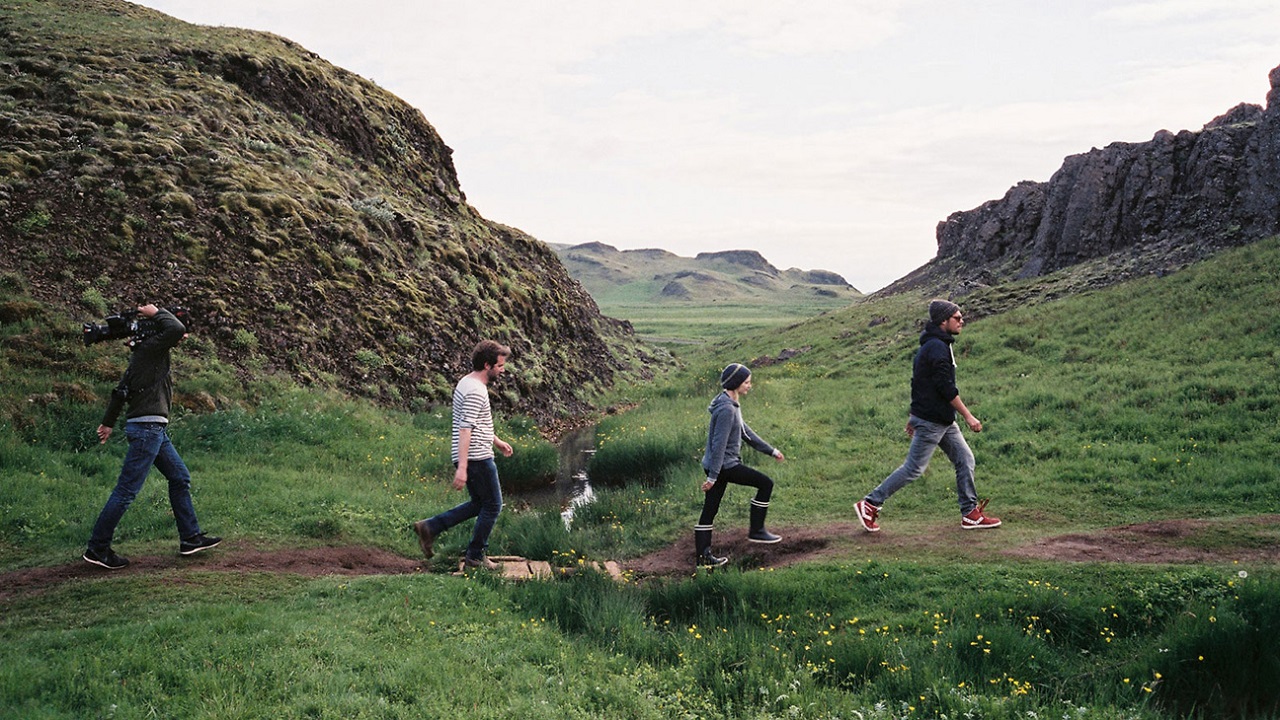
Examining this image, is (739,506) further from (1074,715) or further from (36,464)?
(36,464)

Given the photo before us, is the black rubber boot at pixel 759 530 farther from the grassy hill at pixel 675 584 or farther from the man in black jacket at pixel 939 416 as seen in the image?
the man in black jacket at pixel 939 416

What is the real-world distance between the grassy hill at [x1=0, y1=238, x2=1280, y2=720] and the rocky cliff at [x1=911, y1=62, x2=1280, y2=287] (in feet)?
50.6

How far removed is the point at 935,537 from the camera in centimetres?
1062

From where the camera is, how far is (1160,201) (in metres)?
35.1

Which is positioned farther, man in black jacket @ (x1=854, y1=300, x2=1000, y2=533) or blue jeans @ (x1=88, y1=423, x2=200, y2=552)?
man in black jacket @ (x1=854, y1=300, x2=1000, y2=533)

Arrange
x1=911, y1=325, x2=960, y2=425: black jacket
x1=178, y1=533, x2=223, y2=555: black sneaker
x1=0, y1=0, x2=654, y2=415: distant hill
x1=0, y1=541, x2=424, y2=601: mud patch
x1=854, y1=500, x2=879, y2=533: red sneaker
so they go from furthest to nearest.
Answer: x1=0, y1=0, x2=654, y2=415: distant hill, x1=854, y1=500, x2=879, y2=533: red sneaker, x1=911, y1=325, x2=960, y2=425: black jacket, x1=178, y1=533, x2=223, y2=555: black sneaker, x1=0, y1=541, x2=424, y2=601: mud patch

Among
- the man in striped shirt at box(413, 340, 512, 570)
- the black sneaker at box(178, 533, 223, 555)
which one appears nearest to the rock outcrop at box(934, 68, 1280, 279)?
the man in striped shirt at box(413, 340, 512, 570)

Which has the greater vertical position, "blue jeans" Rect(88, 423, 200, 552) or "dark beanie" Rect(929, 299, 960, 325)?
"dark beanie" Rect(929, 299, 960, 325)

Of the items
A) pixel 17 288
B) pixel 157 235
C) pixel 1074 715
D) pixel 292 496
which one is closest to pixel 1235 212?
pixel 1074 715

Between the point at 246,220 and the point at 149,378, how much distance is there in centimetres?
1466

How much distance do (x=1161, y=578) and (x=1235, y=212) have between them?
29948 mm

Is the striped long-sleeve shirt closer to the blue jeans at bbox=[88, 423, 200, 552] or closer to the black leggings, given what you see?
the black leggings

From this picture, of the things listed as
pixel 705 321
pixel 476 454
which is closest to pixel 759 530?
pixel 476 454

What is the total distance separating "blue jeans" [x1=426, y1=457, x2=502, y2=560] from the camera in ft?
31.3
